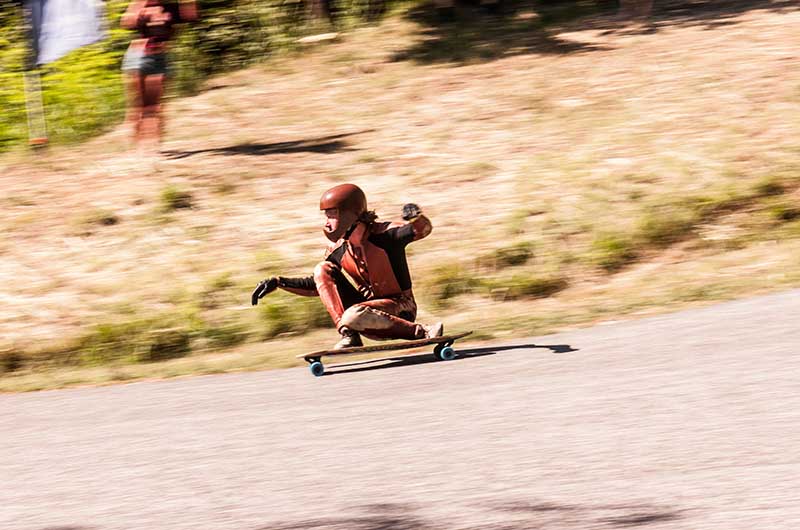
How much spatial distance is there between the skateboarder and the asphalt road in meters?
0.29

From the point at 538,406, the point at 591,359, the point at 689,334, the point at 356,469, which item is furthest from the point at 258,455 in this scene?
the point at 689,334

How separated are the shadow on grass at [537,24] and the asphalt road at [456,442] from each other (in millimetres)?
9876

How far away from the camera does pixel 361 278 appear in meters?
7.68

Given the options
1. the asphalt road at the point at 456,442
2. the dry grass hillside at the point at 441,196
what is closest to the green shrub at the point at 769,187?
the dry grass hillside at the point at 441,196

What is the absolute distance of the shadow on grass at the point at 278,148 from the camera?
13367 mm

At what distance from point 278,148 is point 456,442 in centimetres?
858

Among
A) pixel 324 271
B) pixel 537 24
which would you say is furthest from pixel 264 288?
pixel 537 24

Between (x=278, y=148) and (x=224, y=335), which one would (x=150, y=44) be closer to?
(x=278, y=148)

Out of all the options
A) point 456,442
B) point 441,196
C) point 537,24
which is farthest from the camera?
point 537,24

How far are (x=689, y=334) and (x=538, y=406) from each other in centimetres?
171

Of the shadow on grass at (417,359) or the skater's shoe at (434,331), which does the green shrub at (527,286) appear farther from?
the skater's shoe at (434,331)

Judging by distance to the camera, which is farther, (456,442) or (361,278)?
(361,278)

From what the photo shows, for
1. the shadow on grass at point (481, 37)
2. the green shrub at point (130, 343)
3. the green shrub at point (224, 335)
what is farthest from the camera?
the shadow on grass at point (481, 37)

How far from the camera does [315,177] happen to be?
40.8 feet
